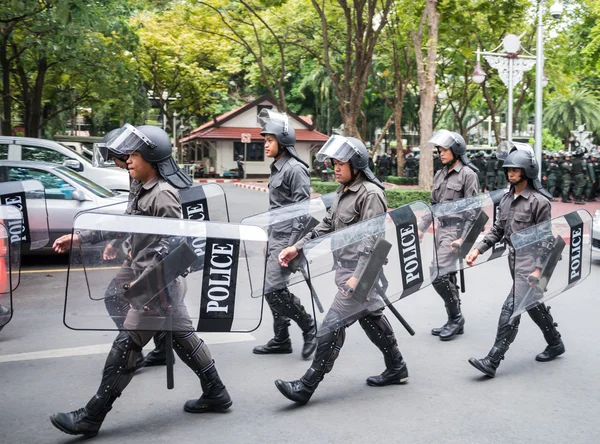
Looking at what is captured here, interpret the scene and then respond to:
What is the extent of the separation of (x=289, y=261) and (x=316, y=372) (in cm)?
85

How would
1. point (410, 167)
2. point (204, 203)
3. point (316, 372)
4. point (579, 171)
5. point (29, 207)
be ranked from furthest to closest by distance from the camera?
point (410, 167)
point (579, 171)
point (29, 207)
point (204, 203)
point (316, 372)

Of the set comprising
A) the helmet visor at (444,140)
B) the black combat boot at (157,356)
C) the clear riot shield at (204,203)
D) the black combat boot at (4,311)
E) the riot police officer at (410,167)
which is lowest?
the black combat boot at (157,356)

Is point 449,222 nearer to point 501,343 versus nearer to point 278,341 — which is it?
point 501,343

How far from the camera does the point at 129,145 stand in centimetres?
371

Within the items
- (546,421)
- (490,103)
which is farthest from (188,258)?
(490,103)

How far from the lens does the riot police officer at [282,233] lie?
4.96 m

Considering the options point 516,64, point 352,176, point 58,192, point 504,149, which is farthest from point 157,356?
point 516,64

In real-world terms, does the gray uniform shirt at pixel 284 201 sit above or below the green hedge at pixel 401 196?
above

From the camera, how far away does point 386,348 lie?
438cm

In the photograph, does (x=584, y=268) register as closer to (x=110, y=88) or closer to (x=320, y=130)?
(x=110, y=88)

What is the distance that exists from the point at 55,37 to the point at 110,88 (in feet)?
15.1

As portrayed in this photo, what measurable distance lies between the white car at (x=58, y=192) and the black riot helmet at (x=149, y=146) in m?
4.91

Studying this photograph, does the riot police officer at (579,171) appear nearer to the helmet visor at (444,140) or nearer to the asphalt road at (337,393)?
the asphalt road at (337,393)

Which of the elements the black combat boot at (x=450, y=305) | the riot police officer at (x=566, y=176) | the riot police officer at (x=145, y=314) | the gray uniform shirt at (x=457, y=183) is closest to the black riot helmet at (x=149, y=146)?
the riot police officer at (x=145, y=314)
